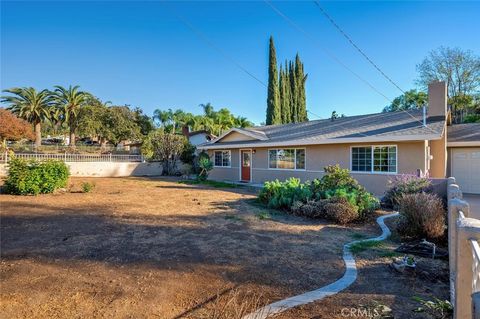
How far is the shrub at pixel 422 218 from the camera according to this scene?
6051mm

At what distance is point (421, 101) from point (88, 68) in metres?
36.1

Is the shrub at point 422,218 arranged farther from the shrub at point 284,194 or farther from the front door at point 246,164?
the front door at point 246,164

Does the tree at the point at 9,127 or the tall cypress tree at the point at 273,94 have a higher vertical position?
the tall cypress tree at the point at 273,94

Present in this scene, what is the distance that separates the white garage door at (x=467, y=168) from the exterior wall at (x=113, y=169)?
21.7m

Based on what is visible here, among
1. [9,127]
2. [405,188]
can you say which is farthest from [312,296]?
[9,127]

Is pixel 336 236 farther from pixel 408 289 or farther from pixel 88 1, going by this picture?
pixel 88 1

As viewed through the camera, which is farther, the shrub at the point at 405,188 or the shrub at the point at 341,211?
the shrub at the point at 405,188

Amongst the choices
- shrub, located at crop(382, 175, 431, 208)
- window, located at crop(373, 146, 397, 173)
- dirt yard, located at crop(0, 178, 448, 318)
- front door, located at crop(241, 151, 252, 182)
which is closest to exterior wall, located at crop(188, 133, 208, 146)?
front door, located at crop(241, 151, 252, 182)

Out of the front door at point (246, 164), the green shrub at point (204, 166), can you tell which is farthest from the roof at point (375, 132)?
the green shrub at point (204, 166)

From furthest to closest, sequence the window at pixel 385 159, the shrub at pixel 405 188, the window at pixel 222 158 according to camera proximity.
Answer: the window at pixel 222 158 → the window at pixel 385 159 → the shrub at pixel 405 188

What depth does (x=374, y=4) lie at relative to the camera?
10.6m

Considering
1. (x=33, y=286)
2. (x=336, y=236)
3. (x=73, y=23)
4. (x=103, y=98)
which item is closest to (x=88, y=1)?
(x=73, y=23)

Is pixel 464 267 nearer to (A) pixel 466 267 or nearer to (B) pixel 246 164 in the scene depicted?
(A) pixel 466 267

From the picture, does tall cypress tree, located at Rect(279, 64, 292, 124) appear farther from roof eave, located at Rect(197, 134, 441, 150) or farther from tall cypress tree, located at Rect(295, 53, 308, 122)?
roof eave, located at Rect(197, 134, 441, 150)
